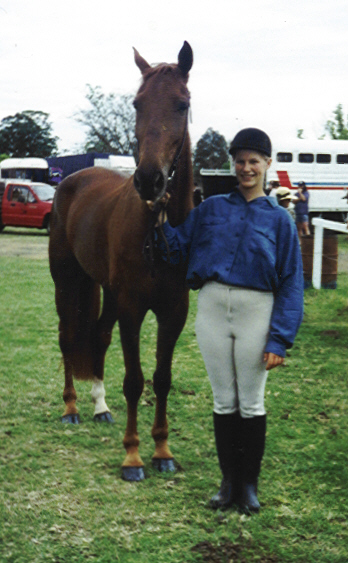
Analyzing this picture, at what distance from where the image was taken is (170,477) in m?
3.60

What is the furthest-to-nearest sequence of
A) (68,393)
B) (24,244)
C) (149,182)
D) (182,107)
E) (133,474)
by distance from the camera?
(24,244)
(68,393)
(133,474)
(182,107)
(149,182)

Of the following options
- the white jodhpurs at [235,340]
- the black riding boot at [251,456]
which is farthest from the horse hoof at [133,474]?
the white jodhpurs at [235,340]

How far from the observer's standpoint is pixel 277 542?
2854 mm

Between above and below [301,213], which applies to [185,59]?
above

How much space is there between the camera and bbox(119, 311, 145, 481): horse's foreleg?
3479 millimetres

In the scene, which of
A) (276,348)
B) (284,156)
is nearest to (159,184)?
(276,348)

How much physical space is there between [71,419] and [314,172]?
20.3 m

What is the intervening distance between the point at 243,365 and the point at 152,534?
951 millimetres

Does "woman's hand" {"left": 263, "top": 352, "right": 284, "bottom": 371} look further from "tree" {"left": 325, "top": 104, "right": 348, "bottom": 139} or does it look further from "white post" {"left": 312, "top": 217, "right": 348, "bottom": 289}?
"tree" {"left": 325, "top": 104, "right": 348, "bottom": 139}

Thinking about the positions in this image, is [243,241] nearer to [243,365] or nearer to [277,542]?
[243,365]

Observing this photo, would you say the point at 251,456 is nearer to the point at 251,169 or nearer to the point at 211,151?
the point at 251,169

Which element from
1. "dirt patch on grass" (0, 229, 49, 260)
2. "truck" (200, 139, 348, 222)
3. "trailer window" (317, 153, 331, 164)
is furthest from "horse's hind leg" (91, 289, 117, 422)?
"trailer window" (317, 153, 331, 164)

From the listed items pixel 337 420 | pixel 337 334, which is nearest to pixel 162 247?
pixel 337 420

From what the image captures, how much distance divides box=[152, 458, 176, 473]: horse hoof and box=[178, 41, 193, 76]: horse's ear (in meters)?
2.32
